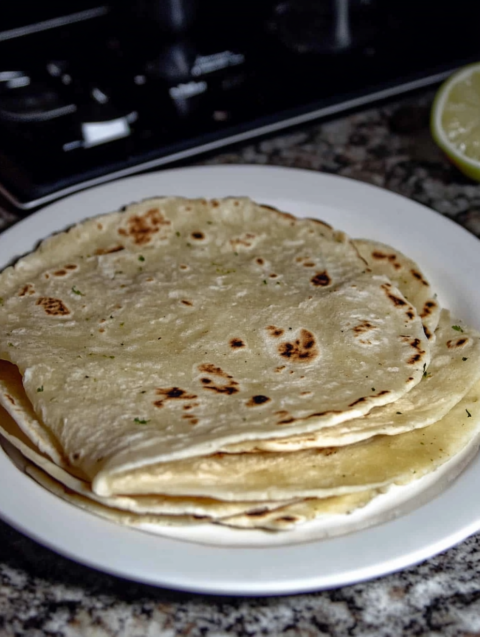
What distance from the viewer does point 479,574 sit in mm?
1550

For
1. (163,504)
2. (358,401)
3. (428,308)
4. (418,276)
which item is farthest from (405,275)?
(163,504)

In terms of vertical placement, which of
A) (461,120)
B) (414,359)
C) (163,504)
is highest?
(163,504)

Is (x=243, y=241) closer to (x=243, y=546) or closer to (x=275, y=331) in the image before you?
(x=275, y=331)

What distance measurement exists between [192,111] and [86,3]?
1084 millimetres

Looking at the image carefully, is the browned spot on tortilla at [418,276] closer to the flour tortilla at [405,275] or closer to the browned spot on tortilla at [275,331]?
the flour tortilla at [405,275]

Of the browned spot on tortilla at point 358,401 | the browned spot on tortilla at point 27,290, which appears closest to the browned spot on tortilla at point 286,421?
the browned spot on tortilla at point 358,401

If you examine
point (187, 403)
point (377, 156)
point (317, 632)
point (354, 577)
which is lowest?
point (377, 156)

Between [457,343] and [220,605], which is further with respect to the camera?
[457,343]

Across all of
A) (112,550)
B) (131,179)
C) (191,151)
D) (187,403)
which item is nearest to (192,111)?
(191,151)

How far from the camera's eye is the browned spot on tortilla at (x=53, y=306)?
1.92 meters

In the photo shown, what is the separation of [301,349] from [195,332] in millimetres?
254

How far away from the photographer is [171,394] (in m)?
1.66

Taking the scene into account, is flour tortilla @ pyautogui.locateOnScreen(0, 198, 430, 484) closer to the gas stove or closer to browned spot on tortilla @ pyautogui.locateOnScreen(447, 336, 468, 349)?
browned spot on tortilla @ pyautogui.locateOnScreen(447, 336, 468, 349)

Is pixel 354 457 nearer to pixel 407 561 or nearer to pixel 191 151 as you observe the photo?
pixel 407 561
